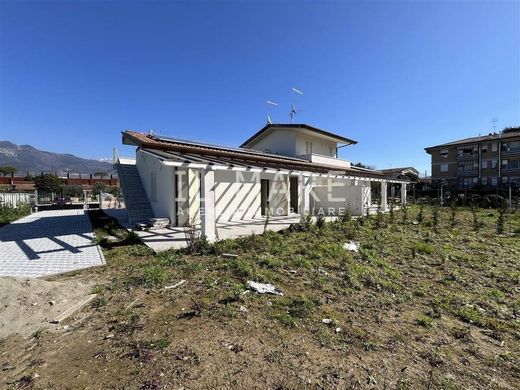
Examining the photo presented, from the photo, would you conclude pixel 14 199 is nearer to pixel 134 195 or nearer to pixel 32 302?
pixel 134 195

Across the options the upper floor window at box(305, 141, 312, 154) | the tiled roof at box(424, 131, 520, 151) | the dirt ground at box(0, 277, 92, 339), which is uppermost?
the tiled roof at box(424, 131, 520, 151)

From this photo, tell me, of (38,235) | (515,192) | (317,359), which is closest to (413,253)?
(317,359)

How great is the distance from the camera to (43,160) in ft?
525

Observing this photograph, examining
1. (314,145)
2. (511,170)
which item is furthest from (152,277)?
(511,170)

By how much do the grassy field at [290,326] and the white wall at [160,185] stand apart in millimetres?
4687

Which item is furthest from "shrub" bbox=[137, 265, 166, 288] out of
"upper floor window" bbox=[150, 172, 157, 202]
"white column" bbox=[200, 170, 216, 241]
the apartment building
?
the apartment building

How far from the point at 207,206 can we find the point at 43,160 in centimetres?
19937

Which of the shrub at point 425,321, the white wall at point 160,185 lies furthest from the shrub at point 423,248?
the white wall at point 160,185

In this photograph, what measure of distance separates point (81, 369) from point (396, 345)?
3.72 meters

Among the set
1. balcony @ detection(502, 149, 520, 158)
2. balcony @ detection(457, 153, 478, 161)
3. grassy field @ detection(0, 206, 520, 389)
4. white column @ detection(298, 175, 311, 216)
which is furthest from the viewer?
balcony @ detection(457, 153, 478, 161)

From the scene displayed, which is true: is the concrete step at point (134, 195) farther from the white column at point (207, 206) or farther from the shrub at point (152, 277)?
the shrub at point (152, 277)

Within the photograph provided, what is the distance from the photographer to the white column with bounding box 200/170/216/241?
8.35 m

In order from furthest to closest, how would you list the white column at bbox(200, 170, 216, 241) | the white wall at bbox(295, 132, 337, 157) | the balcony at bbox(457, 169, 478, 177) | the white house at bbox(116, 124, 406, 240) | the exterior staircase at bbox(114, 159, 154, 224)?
the balcony at bbox(457, 169, 478, 177), the white wall at bbox(295, 132, 337, 157), the exterior staircase at bbox(114, 159, 154, 224), the white house at bbox(116, 124, 406, 240), the white column at bbox(200, 170, 216, 241)

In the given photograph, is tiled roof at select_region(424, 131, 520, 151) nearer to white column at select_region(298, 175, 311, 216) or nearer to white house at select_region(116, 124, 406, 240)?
white house at select_region(116, 124, 406, 240)
